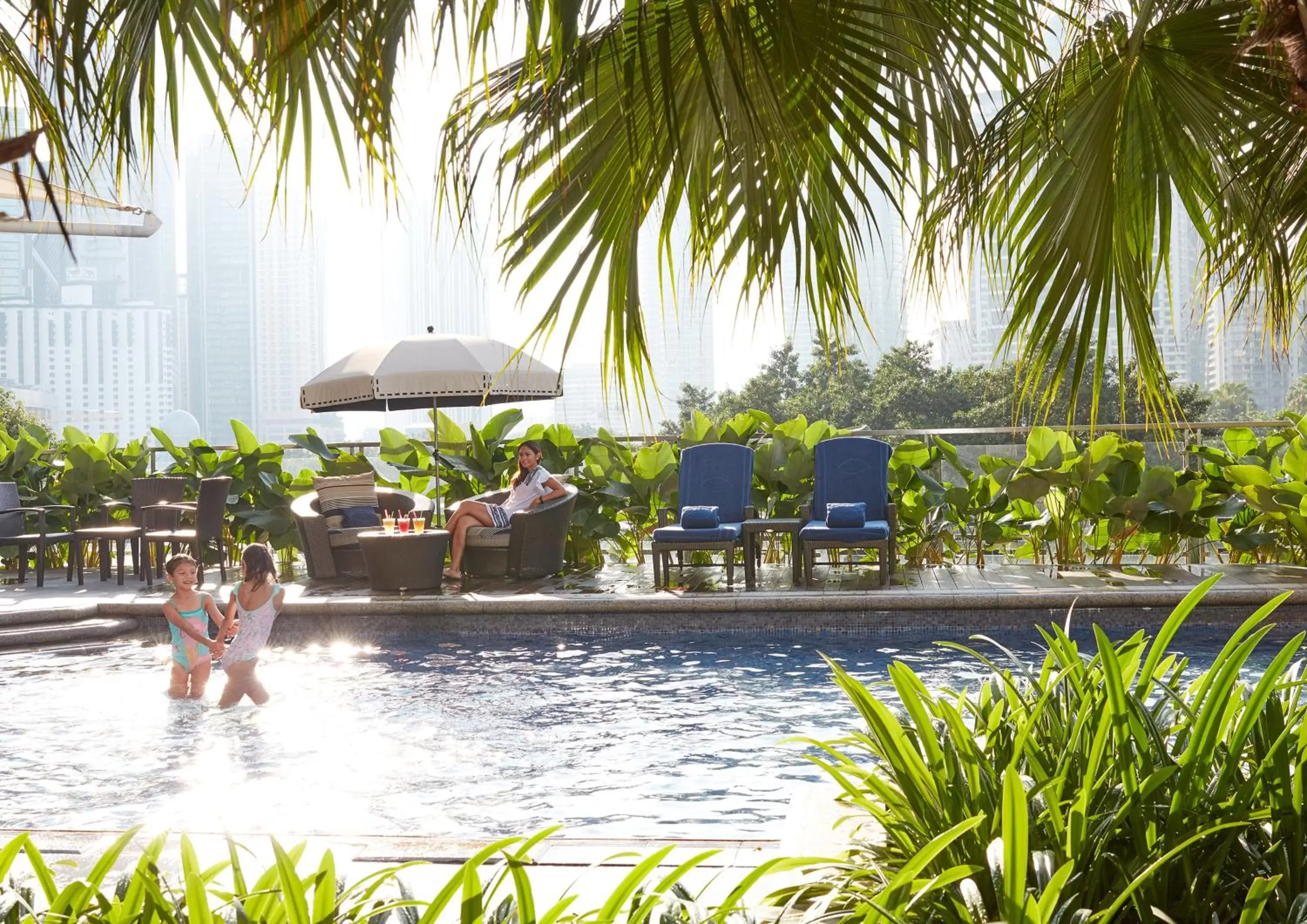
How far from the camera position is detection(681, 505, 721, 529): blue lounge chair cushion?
855 centimetres

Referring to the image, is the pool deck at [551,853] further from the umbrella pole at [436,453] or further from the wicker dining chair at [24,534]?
the wicker dining chair at [24,534]

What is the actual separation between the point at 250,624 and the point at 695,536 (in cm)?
340

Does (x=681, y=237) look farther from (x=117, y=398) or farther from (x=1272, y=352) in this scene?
(x=117, y=398)

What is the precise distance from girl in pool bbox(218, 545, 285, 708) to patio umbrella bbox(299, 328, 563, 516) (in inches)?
121

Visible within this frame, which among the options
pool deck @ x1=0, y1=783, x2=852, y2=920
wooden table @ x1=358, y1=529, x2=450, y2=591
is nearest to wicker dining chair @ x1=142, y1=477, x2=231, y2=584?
wooden table @ x1=358, y1=529, x2=450, y2=591

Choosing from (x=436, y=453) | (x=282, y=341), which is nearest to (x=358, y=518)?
(x=436, y=453)

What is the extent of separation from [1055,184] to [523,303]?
134 cm

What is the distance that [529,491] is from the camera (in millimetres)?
9039

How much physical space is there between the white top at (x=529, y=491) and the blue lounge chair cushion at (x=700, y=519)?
1071 millimetres

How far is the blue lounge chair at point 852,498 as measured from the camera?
826 centimetres

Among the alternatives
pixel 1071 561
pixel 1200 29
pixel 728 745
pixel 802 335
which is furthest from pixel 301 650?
pixel 802 335

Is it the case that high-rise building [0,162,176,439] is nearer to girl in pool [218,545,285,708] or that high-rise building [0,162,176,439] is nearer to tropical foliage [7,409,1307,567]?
tropical foliage [7,409,1307,567]

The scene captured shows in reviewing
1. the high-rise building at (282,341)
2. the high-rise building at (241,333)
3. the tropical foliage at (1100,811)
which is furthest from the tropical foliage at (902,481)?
the high-rise building at (241,333)

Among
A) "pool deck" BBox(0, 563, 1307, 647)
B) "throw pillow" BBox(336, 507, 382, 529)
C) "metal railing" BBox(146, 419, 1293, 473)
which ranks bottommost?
"pool deck" BBox(0, 563, 1307, 647)
